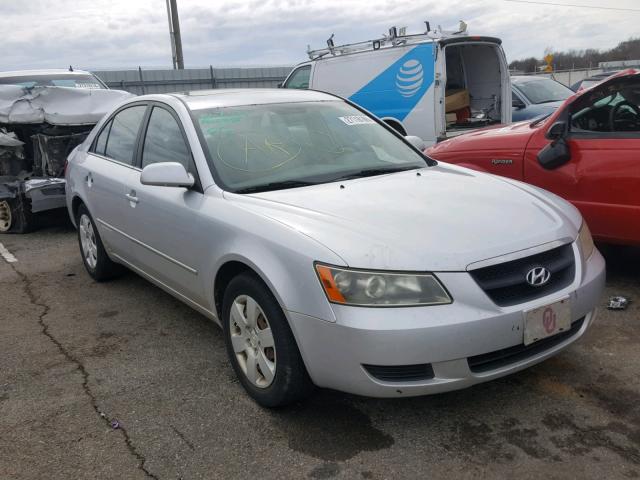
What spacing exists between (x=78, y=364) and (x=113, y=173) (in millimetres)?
1474

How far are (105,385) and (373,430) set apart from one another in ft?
5.09

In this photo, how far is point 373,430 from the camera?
2.89 m

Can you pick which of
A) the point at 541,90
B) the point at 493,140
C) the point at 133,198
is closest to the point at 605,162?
the point at 493,140

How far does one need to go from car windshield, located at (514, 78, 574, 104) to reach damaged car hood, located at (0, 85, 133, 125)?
710 centimetres

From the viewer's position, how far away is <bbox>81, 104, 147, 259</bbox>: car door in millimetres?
4453

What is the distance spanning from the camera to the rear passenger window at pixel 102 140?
Result: 5.08 m

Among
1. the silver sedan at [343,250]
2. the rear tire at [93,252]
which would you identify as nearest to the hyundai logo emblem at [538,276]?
the silver sedan at [343,250]

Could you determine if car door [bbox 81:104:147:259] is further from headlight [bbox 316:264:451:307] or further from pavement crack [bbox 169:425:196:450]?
headlight [bbox 316:264:451:307]

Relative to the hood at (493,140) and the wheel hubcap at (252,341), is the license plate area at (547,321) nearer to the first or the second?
the wheel hubcap at (252,341)

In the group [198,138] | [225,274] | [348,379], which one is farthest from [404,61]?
[348,379]

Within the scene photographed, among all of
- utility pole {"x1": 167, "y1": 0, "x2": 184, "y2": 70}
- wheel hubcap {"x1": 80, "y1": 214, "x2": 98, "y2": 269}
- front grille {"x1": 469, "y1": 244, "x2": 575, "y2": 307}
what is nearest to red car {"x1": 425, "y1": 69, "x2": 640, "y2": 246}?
front grille {"x1": 469, "y1": 244, "x2": 575, "y2": 307}

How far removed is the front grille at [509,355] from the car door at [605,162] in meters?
1.88

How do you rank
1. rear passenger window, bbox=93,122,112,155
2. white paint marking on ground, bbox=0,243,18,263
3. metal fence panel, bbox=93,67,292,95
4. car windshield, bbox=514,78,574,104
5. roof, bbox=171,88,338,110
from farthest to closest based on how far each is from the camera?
metal fence panel, bbox=93,67,292,95 < car windshield, bbox=514,78,574,104 < white paint marking on ground, bbox=0,243,18,263 < rear passenger window, bbox=93,122,112,155 < roof, bbox=171,88,338,110

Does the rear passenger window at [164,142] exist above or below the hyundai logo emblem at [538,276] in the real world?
above
